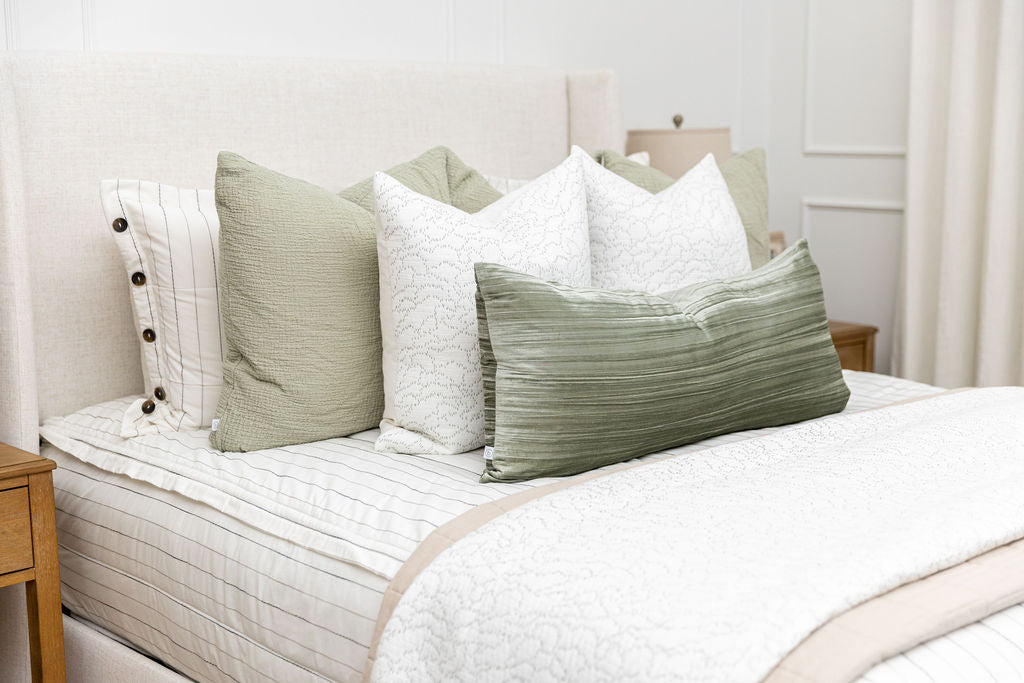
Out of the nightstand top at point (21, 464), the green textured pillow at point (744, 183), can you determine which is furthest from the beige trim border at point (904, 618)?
the green textured pillow at point (744, 183)

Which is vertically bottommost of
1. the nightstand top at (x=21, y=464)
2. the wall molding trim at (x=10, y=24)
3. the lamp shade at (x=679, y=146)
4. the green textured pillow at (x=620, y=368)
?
the nightstand top at (x=21, y=464)

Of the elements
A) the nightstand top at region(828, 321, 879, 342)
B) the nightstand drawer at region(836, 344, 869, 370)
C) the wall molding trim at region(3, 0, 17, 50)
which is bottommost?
the nightstand drawer at region(836, 344, 869, 370)

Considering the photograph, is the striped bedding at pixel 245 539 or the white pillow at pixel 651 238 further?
the white pillow at pixel 651 238

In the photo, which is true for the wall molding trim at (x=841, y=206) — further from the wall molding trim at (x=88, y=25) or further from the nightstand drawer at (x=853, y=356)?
the wall molding trim at (x=88, y=25)

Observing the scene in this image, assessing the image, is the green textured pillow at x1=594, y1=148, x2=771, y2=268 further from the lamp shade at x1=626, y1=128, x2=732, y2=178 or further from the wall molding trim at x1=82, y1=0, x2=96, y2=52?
the wall molding trim at x1=82, y1=0, x2=96, y2=52

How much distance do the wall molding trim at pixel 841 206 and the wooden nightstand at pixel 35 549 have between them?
8.40 ft

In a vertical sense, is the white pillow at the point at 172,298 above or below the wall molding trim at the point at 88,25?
below

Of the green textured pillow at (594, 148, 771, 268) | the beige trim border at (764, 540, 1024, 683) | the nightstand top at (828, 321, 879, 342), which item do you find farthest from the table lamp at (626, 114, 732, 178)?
the beige trim border at (764, 540, 1024, 683)

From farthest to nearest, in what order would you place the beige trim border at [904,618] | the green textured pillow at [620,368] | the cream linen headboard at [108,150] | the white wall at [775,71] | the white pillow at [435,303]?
the white wall at [775,71], the cream linen headboard at [108,150], the white pillow at [435,303], the green textured pillow at [620,368], the beige trim border at [904,618]

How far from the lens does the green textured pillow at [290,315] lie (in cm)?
163

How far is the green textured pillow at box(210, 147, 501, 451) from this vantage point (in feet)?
5.35

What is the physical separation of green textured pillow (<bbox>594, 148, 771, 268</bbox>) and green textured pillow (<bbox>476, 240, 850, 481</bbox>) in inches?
22.3

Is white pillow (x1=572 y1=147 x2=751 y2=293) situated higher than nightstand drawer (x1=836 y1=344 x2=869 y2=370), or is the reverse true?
white pillow (x1=572 y1=147 x2=751 y2=293)

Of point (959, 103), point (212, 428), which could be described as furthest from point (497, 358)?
point (959, 103)
